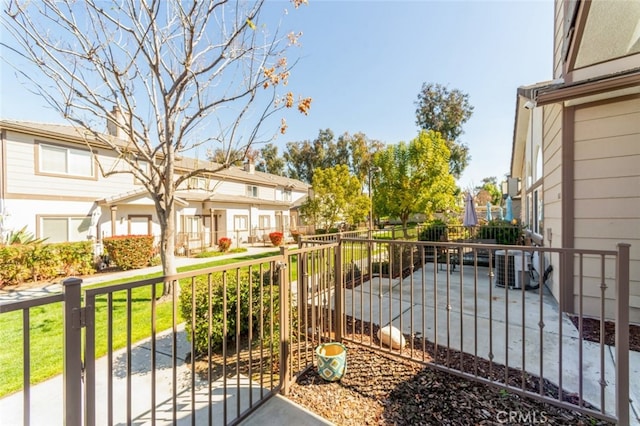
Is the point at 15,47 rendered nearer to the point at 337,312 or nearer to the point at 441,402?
the point at 337,312

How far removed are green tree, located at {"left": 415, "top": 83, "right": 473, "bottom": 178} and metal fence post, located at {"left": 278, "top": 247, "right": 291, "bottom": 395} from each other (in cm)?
2680

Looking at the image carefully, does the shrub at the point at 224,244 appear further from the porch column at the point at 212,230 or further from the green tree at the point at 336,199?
the green tree at the point at 336,199

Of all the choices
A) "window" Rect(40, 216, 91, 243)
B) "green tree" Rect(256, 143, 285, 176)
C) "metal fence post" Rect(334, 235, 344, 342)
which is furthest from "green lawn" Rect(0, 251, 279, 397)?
"green tree" Rect(256, 143, 285, 176)

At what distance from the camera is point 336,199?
18328 millimetres

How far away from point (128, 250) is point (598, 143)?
41.9 ft

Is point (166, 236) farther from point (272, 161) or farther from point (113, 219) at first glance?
point (272, 161)

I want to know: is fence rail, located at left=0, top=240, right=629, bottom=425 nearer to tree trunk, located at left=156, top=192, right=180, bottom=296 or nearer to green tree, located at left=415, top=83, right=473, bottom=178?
tree trunk, located at left=156, top=192, right=180, bottom=296

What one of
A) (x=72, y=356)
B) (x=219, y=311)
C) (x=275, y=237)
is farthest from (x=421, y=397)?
(x=275, y=237)

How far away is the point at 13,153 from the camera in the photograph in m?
9.45

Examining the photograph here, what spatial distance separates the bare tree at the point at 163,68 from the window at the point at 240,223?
38.6ft

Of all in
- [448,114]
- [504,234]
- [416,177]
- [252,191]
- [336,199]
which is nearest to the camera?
[504,234]

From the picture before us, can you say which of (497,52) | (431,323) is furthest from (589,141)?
(497,52)

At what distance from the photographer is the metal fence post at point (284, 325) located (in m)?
2.63

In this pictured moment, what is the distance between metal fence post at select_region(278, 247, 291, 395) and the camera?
2.63 meters
